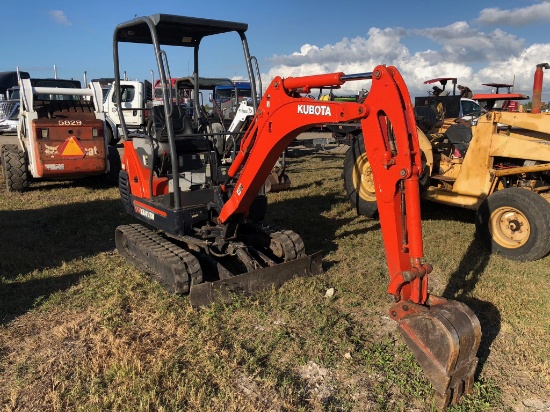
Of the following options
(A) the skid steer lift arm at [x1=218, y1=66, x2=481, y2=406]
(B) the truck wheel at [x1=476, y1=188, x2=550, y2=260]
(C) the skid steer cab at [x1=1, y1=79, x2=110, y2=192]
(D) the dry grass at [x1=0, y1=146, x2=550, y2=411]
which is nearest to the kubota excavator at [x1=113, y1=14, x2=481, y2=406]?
(A) the skid steer lift arm at [x1=218, y1=66, x2=481, y2=406]

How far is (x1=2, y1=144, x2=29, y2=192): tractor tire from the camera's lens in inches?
376

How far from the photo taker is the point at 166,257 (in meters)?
4.80

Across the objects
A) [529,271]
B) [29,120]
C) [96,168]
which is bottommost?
[529,271]

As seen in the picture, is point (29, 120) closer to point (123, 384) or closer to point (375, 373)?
point (123, 384)

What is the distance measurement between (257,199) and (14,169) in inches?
247

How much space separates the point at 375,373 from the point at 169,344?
1593 mm

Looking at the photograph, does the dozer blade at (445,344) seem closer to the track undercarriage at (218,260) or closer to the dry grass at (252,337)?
the dry grass at (252,337)

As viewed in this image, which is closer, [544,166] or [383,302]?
[383,302]

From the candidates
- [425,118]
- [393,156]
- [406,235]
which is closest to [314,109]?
[393,156]

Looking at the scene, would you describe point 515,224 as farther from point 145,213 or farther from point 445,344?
point 145,213

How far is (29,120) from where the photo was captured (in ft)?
30.8

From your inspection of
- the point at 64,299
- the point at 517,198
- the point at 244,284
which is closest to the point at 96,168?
the point at 64,299

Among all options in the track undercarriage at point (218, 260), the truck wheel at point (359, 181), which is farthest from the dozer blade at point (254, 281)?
the truck wheel at point (359, 181)

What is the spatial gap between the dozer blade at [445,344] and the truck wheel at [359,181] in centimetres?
440
